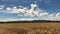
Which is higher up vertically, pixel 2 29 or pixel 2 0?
pixel 2 0

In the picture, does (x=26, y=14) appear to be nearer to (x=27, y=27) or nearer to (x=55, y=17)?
(x=27, y=27)

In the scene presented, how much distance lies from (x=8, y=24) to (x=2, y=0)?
30 cm

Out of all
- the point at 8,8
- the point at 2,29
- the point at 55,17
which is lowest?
the point at 2,29

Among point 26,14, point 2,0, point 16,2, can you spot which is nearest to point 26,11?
point 26,14

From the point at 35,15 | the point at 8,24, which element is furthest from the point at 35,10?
the point at 8,24

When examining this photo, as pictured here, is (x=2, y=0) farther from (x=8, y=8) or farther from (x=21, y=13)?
(x=21, y=13)

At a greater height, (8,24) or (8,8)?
(8,8)

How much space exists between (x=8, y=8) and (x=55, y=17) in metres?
0.60

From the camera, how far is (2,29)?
76.4 inches

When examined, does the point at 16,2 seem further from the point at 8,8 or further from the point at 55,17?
the point at 55,17

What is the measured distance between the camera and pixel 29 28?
1975mm

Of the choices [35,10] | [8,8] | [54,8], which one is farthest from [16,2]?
[54,8]

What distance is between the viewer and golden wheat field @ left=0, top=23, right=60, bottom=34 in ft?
6.41

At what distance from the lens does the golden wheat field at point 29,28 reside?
1955mm
